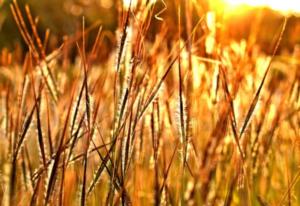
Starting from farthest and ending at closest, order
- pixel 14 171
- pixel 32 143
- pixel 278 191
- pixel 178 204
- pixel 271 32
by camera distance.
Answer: pixel 271 32 < pixel 32 143 < pixel 278 191 < pixel 178 204 < pixel 14 171

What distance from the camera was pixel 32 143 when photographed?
284 centimetres

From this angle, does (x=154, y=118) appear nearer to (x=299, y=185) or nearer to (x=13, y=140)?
(x=13, y=140)

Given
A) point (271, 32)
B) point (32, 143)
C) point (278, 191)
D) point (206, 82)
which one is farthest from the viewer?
point (271, 32)

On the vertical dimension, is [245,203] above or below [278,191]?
above

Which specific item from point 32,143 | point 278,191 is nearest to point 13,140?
point 278,191

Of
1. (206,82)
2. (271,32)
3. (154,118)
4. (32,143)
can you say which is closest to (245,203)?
(154,118)

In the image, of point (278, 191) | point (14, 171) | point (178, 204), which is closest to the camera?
point (14, 171)

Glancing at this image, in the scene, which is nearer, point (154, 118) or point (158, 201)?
point (158, 201)

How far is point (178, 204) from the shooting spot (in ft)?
4.18

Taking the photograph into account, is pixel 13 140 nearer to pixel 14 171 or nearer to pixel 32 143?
pixel 14 171

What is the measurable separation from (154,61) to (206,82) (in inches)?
15.6

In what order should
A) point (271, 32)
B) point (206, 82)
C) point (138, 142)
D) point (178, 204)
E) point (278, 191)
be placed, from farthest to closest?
point (271, 32)
point (278, 191)
point (206, 82)
point (138, 142)
point (178, 204)

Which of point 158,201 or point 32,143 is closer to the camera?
point 158,201

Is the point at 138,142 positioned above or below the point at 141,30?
below
